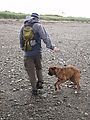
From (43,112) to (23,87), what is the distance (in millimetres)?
1917

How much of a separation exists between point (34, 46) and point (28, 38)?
0.27 metres

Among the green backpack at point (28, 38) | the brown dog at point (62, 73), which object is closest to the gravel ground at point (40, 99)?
the brown dog at point (62, 73)

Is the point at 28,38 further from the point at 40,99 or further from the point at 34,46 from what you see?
the point at 40,99

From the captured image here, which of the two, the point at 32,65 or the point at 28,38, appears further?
the point at 32,65

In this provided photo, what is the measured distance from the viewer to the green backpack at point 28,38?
273 inches

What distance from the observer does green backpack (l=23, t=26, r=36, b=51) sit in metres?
6.92

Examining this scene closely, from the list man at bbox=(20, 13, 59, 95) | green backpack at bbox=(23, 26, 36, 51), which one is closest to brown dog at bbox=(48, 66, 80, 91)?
man at bbox=(20, 13, 59, 95)

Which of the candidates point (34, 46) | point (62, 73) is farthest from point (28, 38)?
point (62, 73)

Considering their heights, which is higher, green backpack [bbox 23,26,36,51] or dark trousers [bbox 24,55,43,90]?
green backpack [bbox 23,26,36,51]

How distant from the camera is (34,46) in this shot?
7078 mm

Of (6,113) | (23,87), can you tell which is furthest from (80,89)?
(6,113)

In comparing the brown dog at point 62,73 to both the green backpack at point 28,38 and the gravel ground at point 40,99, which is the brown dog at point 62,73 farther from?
the green backpack at point 28,38

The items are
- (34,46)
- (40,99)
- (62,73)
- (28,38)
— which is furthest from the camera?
(62,73)

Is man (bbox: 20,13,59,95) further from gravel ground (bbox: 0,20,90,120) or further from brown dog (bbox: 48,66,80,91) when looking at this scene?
gravel ground (bbox: 0,20,90,120)
